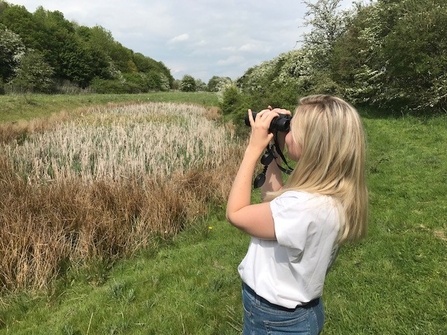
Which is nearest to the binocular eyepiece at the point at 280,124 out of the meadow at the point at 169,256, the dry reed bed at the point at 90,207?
the meadow at the point at 169,256

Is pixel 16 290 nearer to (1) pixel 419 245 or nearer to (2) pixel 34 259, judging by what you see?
(2) pixel 34 259

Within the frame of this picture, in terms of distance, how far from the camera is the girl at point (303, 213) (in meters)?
1.33

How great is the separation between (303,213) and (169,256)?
3.67 metres

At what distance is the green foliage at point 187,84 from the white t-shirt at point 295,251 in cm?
9137

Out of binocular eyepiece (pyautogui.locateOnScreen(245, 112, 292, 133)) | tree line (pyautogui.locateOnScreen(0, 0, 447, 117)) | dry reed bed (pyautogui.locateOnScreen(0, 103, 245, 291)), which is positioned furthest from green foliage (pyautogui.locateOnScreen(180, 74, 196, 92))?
binocular eyepiece (pyautogui.locateOnScreen(245, 112, 292, 133))

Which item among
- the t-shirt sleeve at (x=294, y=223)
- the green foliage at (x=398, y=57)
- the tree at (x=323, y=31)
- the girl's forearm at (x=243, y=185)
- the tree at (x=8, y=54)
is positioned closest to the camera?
the t-shirt sleeve at (x=294, y=223)

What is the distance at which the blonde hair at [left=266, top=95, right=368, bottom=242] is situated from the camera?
1.35m

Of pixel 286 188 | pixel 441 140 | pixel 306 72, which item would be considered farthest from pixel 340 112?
pixel 306 72

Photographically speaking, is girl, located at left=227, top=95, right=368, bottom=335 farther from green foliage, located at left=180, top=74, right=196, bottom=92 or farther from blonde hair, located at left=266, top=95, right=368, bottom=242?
green foliage, located at left=180, top=74, right=196, bottom=92

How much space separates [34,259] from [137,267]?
115cm

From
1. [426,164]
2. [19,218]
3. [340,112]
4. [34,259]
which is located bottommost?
[34,259]

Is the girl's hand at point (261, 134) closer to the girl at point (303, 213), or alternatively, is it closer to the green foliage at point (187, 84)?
the girl at point (303, 213)

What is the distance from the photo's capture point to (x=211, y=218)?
19.7ft

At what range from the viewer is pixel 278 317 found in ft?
4.81
